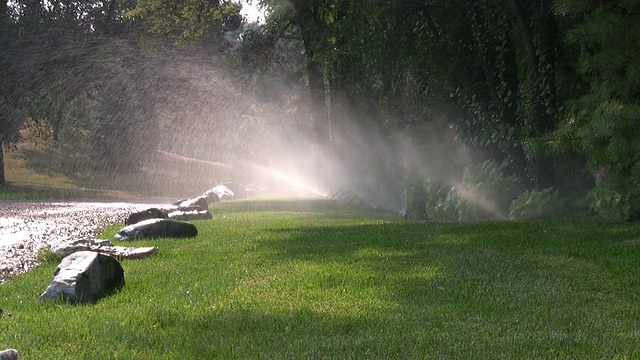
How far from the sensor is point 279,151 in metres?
52.0

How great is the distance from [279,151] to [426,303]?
45392 millimetres

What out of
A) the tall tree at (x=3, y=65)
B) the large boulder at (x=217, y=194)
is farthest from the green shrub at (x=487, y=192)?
the tall tree at (x=3, y=65)

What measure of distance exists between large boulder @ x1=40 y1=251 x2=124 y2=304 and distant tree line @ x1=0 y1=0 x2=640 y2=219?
6380 millimetres

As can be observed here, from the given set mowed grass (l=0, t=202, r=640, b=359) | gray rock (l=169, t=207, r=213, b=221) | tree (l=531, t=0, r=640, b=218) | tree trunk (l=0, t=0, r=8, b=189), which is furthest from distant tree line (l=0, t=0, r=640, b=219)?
gray rock (l=169, t=207, r=213, b=221)

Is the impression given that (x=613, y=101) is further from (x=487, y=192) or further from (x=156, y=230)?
(x=156, y=230)

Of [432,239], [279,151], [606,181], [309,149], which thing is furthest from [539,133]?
[279,151]

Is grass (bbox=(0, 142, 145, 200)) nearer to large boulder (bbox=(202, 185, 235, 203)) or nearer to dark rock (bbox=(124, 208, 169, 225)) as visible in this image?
large boulder (bbox=(202, 185, 235, 203))

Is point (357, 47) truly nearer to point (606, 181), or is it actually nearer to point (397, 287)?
point (606, 181)

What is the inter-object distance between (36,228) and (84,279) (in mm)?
10216

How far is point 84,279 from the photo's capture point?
745 cm

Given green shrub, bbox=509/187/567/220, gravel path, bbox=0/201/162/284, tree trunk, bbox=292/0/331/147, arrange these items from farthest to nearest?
tree trunk, bbox=292/0/331/147, green shrub, bbox=509/187/567/220, gravel path, bbox=0/201/162/284

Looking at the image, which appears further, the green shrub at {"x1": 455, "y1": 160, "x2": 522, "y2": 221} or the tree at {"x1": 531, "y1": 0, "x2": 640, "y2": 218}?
the green shrub at {"x1": 455, "y1": 160, "x2": 522, "y2": 221}

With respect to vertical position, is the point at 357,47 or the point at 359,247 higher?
the point at 357,47

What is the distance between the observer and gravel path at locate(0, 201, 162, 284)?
440 inches
